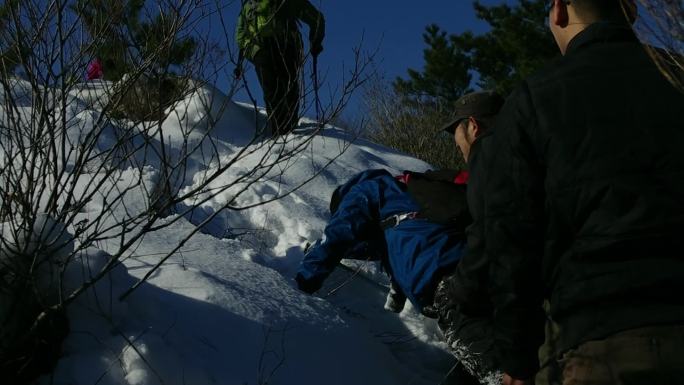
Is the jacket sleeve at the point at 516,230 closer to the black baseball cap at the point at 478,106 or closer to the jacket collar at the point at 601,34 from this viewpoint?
the jacket collar at the point at 601,34

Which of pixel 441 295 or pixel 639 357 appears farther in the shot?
pixel 441 295

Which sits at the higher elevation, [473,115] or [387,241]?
[473,115]

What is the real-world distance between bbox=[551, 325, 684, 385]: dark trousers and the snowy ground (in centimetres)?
159

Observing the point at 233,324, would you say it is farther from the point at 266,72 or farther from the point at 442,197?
the point at 266,72

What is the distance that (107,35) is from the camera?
9.57 feet

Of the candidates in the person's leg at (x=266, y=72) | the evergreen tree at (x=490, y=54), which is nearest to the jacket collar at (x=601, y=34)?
the person's leg at (x=266, y=72)

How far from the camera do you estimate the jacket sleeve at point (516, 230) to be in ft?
4.86

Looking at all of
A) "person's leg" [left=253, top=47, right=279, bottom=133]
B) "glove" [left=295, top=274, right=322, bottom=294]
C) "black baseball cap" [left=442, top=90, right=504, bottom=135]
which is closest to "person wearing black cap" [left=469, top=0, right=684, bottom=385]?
"black baseball cap" [left=442, top=90, right=504, bottom=135]

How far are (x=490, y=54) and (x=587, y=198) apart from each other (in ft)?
55.7

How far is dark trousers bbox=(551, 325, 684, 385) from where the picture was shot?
1.32m

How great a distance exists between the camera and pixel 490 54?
17.8m

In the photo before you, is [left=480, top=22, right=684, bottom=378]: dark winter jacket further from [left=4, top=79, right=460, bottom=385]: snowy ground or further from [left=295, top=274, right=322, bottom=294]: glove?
[left=295, top=274, right=322, bottom=294]: glove

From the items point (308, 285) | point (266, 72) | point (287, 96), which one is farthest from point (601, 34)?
point (266, 72)

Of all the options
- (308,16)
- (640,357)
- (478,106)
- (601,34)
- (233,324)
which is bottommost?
(640,357)
